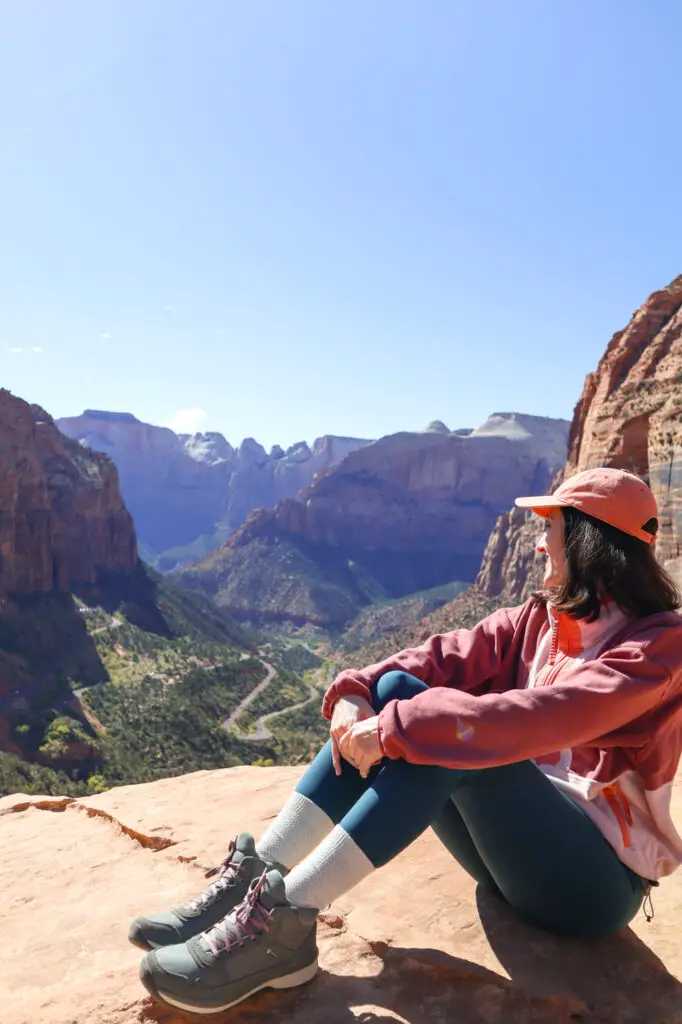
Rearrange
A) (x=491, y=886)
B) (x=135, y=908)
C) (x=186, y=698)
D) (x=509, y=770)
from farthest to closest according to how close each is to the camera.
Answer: (x=186, y=698)
(x=135, y=908)
(x=491, y=886)
(x=509, y=770)

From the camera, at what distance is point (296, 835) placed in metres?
2.88

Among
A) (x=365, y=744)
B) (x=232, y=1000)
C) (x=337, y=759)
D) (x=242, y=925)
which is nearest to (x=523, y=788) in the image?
(x=365, y=744)

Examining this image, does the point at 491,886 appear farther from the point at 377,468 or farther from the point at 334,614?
the point at 377,468

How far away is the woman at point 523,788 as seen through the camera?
100 inches

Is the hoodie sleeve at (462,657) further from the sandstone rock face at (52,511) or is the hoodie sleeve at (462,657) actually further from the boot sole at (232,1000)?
the sandstone rock face at (52,511)

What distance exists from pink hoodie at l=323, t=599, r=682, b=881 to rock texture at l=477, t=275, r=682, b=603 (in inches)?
930

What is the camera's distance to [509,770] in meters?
2.56

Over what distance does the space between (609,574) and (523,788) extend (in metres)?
0.94

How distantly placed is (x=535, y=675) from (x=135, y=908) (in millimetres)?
2341

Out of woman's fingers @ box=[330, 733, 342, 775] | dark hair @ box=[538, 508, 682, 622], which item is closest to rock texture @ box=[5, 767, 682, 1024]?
woman's fingers @ box=[330, 733, 342, 775]

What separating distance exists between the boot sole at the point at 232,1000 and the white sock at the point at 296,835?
1.25 ft

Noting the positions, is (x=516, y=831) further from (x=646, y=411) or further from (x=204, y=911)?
(x=646, y=411)

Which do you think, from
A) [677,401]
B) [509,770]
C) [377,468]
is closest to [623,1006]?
[509,770]

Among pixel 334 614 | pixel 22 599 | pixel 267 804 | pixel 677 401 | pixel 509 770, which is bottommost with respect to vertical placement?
pixel 334 614
